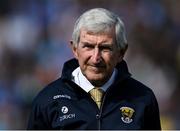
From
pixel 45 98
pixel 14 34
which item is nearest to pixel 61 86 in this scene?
pixel 45 98

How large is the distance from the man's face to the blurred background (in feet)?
12.4

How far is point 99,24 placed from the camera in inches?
138

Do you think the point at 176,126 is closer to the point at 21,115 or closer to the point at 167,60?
the point at 167,60

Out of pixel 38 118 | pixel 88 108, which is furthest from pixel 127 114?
pixel 38 118

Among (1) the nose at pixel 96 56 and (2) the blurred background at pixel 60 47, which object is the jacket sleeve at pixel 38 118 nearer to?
(1) the nose at pixel 96 56

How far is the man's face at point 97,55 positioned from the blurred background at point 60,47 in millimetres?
3785

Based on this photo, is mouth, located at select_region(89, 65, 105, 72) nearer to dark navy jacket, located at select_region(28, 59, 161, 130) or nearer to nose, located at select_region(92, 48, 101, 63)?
nose, located at select_region(92, 48, 101, 63)

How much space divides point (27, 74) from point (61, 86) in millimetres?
4101

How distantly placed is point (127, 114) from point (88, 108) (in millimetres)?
211

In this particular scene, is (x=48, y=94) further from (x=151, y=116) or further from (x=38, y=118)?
(x=151, y=116)

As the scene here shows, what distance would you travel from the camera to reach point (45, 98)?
11.9ft

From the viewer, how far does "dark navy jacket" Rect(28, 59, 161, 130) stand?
3.52 metres

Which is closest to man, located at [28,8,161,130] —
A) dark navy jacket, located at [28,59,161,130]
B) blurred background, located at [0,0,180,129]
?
dark navy jacket, located at [28,59,161,130]

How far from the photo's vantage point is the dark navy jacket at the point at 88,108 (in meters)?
3.52
